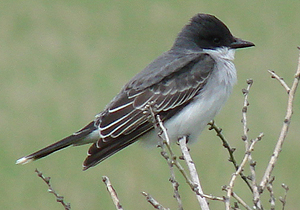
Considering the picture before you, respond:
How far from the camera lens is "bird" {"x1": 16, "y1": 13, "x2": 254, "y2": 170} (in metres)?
5.68

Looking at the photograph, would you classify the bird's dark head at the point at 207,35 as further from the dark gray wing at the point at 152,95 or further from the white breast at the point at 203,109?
the white breast at the point at 203,109

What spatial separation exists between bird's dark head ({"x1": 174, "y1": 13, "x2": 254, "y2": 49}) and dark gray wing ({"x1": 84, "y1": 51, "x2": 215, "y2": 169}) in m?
0.23

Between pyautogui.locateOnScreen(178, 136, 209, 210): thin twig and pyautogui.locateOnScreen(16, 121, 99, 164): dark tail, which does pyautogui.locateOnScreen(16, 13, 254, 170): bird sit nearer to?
pyautogui.locateOnScreen(16, 121, 99, 164): dark tail

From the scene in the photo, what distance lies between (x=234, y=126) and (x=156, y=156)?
1216 millimetres

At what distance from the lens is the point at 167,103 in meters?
5.89

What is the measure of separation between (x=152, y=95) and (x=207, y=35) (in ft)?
2.56

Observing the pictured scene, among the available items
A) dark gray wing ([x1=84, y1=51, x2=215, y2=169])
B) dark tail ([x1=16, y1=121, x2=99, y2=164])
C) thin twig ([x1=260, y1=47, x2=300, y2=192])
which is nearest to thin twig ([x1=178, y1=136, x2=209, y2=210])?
thin twig ([x1=260, y1=47, x2=300, y2=192])

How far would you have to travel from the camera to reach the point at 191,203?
769 centimetres

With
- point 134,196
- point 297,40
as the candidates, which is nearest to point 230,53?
point 134,196

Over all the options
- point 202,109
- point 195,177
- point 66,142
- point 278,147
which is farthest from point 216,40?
point 278,147

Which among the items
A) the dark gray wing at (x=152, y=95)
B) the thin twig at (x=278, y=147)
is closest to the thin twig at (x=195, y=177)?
the thin twig at (x=278, y=147)

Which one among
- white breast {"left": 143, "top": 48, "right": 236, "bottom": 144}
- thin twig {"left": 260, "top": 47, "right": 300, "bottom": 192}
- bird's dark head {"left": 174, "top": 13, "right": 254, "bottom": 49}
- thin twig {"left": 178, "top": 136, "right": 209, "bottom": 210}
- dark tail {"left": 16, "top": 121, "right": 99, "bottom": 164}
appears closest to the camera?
thin twig {"left": 260, "top": 47, "right": 300, "bottom": 192}

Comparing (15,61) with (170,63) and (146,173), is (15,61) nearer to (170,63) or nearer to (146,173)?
(146,173)

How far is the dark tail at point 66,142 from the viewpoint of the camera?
566 cm
